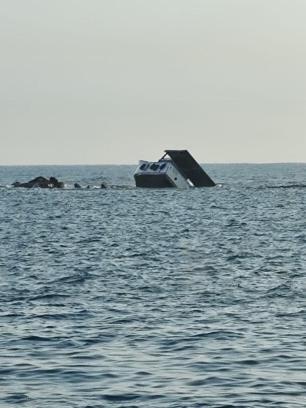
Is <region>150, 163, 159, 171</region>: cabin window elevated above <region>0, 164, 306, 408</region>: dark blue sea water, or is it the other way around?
<region>150, 163, 159, 171</region>: cabin window

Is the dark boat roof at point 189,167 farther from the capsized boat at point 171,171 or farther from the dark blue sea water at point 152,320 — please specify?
the dark blue sea water at point 152,320

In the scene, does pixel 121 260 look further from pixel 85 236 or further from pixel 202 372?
pixel 202 372

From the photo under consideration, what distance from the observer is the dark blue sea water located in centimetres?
2302

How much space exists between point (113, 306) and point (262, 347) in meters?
7.76

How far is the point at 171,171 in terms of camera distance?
123 m

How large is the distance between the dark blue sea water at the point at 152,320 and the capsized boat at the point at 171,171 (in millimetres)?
48187

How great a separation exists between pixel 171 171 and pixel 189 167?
2276mm

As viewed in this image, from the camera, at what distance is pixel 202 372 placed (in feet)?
80.2

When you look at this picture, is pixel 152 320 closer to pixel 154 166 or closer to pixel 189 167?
pixel 154 166

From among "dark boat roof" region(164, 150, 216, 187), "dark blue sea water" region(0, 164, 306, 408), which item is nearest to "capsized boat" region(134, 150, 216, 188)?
"dark boat roof" region(164, 150, 216, 187)

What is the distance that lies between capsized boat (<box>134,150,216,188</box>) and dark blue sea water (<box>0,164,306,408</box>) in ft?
158

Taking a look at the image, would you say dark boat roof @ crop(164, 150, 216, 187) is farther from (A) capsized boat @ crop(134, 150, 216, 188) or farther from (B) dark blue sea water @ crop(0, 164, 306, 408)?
(B) dark blue sea water @ crop(0, 164, 306, 408)

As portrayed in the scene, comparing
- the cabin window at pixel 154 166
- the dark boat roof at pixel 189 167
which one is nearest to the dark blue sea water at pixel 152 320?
the dark boat roof at pixel 189 167

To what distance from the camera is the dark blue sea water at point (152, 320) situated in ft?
75.5
